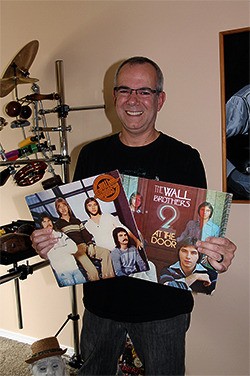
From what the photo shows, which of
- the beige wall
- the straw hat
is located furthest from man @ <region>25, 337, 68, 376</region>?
the beige wall

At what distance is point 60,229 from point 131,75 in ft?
1.60

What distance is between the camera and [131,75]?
1.11 metres

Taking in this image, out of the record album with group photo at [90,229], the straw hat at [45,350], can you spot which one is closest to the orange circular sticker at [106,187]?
the record album with group photo at [90,229]

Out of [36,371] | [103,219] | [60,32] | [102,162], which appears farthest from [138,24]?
[36,371]

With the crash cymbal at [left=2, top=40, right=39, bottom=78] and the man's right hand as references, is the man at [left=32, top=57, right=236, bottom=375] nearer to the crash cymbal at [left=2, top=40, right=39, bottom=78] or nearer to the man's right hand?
the man's right hand

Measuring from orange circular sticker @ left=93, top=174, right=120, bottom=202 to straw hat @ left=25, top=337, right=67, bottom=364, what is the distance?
83cm

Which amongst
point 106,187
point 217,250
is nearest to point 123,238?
point 106,187

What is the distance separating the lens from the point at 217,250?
0.97m

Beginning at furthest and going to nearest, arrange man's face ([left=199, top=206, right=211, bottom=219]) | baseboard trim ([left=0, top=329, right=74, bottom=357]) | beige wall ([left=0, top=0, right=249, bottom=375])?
baseboard trim ([left=0, top=329, right=74, bottom=357]) < beige wall ([left=0, top=0, right=249, bottom=375]) < man's face ([left=199, top=206, right=211, bottom=219])

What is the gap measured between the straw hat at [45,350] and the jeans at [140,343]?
307 millimetres

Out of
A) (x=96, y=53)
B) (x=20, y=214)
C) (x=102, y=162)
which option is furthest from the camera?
(x=20, y=214)

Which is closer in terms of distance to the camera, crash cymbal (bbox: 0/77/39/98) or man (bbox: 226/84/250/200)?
man (bbox: 226/84/250/200)

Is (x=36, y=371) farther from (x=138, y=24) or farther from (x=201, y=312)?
(x=138, y=24)

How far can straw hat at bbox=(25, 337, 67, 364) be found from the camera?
150cm
